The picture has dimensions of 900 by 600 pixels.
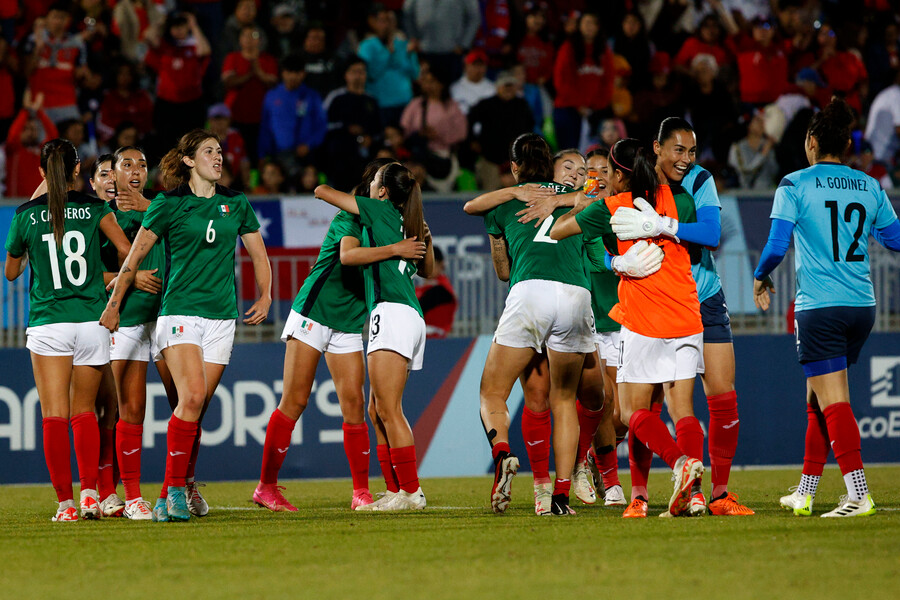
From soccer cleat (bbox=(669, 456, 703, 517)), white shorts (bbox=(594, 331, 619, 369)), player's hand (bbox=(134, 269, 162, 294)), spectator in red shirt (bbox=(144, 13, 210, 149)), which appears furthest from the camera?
spectator in red shirt (bbox=(144, 13, 210, 149))

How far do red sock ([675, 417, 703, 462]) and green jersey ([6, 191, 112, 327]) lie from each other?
380 centimetres

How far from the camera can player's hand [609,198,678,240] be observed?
6.64 meters

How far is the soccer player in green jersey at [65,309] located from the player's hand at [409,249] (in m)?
1.79

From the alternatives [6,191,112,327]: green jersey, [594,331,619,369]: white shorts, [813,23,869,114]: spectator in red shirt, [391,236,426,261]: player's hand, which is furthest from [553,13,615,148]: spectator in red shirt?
[6,191,112,327]: green jersey

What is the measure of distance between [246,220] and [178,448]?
1558 mm

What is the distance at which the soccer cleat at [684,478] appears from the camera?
6586mm

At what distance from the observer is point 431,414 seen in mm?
11953

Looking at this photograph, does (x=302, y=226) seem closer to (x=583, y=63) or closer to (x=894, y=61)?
(x=583, y=63)

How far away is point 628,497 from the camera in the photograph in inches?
364

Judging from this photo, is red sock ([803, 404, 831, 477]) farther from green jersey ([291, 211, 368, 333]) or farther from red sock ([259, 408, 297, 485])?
red sock ([259, 408, 297, 485])

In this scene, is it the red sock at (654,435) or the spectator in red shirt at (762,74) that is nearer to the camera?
the red sock at (654,435)

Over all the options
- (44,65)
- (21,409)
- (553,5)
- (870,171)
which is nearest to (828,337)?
(21,409)

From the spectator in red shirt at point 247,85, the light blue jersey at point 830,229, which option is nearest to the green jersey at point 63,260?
the light blue jersey at point 830,229

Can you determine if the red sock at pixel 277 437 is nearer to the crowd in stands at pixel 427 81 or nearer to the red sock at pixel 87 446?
the red sock at pixel 87 446
